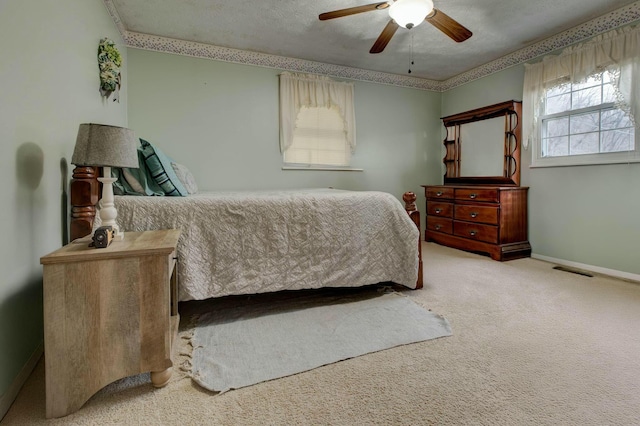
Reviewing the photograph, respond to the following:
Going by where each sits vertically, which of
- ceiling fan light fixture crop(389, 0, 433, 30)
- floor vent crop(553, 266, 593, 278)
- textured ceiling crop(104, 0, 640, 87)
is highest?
textured ceiling crop(104, 0, 640, 87)

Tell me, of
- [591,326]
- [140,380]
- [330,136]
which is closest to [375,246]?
[591,326]

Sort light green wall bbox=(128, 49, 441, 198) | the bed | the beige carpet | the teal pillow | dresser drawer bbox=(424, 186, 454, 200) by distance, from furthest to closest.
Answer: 1. dresser drawer bbox=(424, 186, 454, 200)
2. light green wall bbox=(128, 49, 441, 198)
3. the teal pillow
4. the bed
5. the beige carpet

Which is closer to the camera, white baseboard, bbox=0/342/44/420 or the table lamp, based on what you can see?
white baseboard, bbox=0/342/44/420

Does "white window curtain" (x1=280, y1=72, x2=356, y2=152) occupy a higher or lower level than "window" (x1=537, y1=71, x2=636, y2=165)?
higher

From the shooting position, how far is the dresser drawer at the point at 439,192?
3963 mm

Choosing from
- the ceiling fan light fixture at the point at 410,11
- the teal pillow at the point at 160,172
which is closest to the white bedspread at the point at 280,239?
the teal pillow at the point at 160,172

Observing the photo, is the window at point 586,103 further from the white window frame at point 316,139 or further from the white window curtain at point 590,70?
the white window frame at point 316,139

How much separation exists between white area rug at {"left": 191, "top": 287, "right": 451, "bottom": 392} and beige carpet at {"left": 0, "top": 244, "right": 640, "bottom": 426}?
68 millimetres

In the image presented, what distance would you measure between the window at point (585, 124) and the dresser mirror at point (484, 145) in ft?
0.99

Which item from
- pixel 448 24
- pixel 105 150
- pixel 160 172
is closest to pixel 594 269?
pixel 448 24

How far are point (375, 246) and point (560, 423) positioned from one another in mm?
1349

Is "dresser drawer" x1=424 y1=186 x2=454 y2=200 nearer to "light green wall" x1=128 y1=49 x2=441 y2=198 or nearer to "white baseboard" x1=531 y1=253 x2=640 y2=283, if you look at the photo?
"light green wall" x1=128 y1=49 x2=441 y2=198

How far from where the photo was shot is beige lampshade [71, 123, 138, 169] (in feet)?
4.36

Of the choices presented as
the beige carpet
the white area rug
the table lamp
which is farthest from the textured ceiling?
the beige carpet
